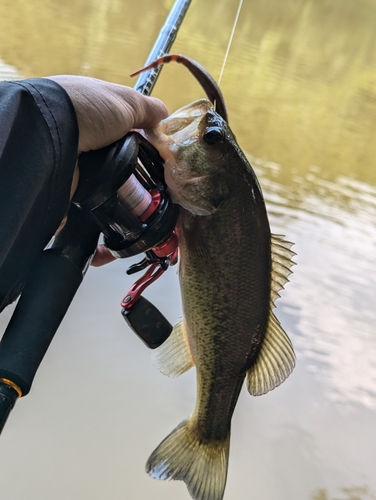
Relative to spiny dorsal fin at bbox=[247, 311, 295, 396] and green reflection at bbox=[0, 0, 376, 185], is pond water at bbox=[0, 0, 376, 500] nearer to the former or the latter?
green reflection at bbox=[0, 0, 376, 185]

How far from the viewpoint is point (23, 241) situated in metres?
0.67

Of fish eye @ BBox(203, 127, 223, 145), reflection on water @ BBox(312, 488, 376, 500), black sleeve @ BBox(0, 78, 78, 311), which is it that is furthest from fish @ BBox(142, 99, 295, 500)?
reflection on water @ BBox(312, 488, 376, 500)

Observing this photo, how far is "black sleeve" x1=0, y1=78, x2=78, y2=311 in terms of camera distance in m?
0.59

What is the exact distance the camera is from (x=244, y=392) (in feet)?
5.79

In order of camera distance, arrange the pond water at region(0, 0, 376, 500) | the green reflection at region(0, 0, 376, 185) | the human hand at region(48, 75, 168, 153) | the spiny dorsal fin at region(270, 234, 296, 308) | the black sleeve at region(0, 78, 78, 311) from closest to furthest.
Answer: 1. the black sleeve at region(0, 78, 78, 311)
2. the human hand at region(48, 75, 168, 153)
3. the spiny dorsal fin at region(270, 234, 296, 308)
4. the pond water at region(0, 0, 376, 500)
5. the green reflection at region(0, 0, 376, 185)

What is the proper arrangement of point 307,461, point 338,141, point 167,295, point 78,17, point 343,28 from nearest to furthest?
1. point 307,461
2. point 167,295
3. point 338,141
4. point 78,17
5. point 343,28

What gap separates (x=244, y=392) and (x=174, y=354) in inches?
37.0

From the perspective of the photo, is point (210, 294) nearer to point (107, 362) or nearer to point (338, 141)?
point (107, 362)

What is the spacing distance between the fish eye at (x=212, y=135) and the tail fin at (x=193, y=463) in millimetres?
581

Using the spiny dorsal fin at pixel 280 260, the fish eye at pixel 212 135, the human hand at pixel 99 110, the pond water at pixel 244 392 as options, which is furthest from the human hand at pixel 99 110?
the pond water at pixel 244 392

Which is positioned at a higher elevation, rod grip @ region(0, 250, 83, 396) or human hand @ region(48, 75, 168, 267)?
human hand @ region(48, 75, 168, 267)

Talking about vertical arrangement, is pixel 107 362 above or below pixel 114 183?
below

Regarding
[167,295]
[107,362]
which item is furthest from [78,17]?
[107,362]

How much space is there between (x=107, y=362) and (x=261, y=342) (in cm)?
91
